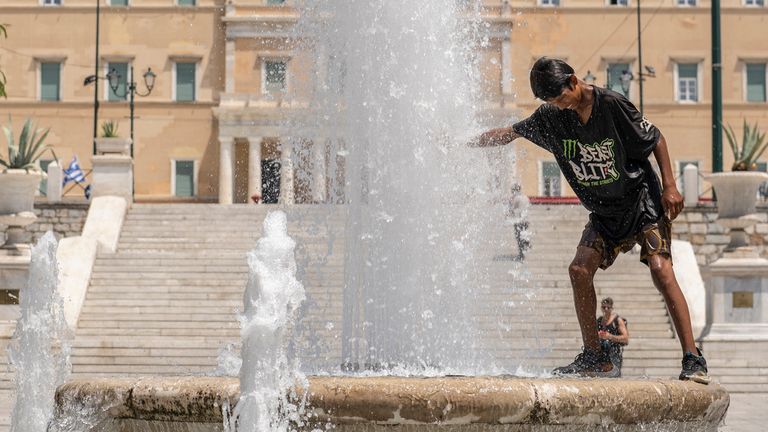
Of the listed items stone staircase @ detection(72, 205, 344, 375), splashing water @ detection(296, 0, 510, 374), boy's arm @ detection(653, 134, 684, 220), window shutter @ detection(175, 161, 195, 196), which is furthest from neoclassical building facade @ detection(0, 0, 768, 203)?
boy's arm @ detection(653, 134, 684, 220)

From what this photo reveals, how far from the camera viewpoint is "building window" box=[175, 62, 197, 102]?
41844 millimetres

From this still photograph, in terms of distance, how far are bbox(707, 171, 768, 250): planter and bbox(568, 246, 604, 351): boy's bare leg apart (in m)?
10.9

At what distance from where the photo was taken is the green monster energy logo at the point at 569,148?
5.45m

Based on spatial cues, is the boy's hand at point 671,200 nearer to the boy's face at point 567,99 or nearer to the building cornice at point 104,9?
the boy's face at point 567,99

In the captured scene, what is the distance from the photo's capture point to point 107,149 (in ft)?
78.1

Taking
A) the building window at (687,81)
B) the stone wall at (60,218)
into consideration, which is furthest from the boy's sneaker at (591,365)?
the building window at (687,81)

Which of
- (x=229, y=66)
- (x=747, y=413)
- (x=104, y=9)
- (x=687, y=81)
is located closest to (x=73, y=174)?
(x=229, y=66)

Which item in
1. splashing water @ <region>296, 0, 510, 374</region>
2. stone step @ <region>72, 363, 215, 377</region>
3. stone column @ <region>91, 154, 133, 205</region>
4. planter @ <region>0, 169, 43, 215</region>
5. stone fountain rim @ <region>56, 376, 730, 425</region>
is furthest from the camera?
stone column @ <region>91, 154, 133, 205</region>

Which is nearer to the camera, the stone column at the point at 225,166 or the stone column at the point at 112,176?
the stone column at the point at 112,176

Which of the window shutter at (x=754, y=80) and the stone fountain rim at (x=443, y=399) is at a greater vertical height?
the window shutter at (x=754, y=80)

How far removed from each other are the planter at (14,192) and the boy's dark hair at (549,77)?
1256 centimetres

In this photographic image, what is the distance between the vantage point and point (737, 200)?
16266mm

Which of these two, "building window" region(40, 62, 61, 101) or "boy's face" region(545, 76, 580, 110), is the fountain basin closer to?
"boy's face" region(545, 76, 580, 110)

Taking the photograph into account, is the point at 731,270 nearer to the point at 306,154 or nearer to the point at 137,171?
the point at 306,154
